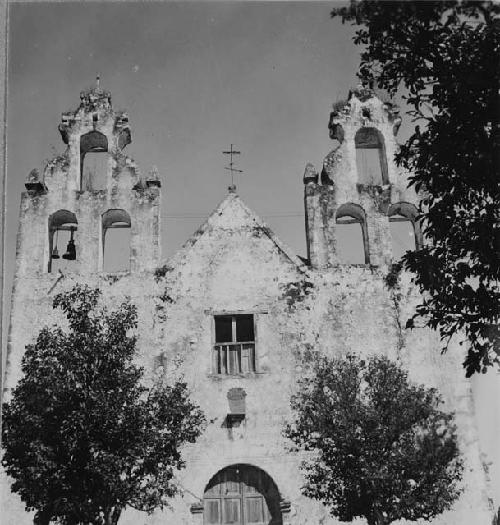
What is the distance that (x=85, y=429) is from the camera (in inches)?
569

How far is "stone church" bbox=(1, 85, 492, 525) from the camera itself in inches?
753

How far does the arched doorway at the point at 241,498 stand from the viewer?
18875 millimetres

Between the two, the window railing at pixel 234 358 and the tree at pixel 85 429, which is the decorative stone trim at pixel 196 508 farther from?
the tree at pixel 85 429

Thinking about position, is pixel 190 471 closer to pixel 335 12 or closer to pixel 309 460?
pixel 309 460

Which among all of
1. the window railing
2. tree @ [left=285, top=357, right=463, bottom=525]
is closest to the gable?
the window railing

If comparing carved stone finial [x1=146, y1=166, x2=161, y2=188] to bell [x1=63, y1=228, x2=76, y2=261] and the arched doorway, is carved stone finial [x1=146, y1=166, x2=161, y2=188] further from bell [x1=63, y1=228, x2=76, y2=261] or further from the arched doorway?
the arched doorway

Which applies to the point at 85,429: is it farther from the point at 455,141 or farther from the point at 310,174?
the point at 310,174

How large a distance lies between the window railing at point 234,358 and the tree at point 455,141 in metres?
9.52

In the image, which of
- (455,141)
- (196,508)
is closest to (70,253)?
(196,508)

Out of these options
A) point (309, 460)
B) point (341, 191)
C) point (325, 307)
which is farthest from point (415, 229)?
point (309, 460)

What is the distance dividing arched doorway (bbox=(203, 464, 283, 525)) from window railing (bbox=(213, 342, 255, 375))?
2.54 m

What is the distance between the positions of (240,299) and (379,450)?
651 cm

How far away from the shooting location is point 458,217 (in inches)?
443

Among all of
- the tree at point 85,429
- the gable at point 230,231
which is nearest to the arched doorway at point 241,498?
the tree at point 85,429
